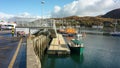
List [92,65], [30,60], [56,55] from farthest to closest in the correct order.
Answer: [56,55] < [92,65] < [30,60]

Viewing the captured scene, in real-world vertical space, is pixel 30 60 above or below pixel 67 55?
above

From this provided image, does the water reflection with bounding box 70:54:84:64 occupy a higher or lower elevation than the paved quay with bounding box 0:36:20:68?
lower

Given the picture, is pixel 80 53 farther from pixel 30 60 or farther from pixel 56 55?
pixel 30 60

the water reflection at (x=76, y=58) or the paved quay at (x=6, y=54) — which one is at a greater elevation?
the paved quay at (x=6, y=54)

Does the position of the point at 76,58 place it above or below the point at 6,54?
below

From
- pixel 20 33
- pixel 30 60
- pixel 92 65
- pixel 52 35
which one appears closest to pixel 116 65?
pixel 92 65

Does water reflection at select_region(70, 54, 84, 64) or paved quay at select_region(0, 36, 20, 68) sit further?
water reflection at select_region(70, 54, 84, 64)

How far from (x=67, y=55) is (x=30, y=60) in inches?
1015

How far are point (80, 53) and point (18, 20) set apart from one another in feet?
155

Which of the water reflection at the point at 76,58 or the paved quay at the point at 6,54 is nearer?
the paved quay at the point at 6,54

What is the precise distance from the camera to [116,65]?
33562 millimetres

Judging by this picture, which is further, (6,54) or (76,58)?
(76,58)

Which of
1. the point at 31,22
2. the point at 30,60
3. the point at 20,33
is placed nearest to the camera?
the point at 30,60

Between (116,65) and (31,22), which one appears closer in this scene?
(116,65)
